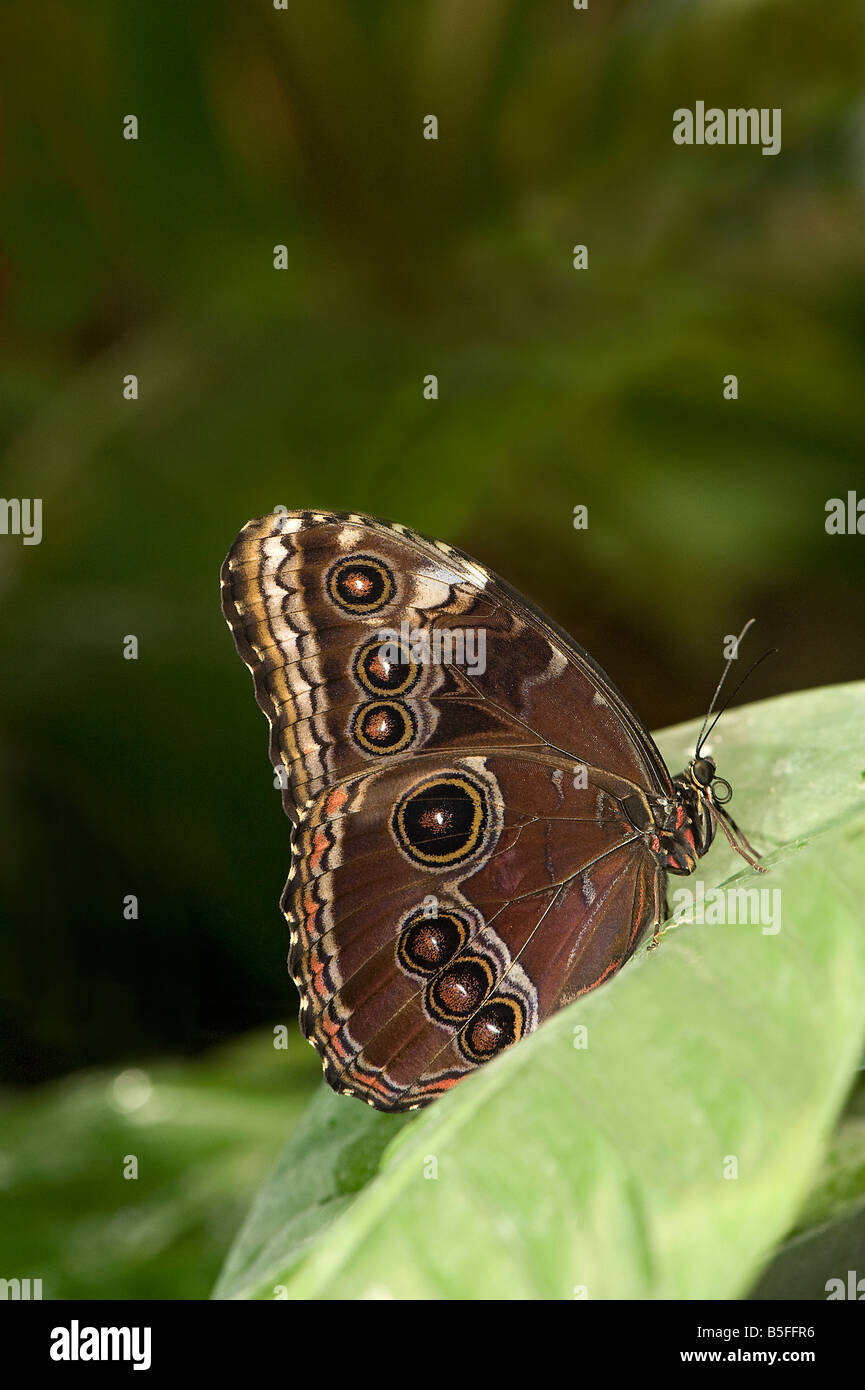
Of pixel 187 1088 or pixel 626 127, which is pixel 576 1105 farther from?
pixel 626 127

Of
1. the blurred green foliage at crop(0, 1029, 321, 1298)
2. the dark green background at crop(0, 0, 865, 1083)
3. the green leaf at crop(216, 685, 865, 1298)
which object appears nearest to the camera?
the green leaf at crop(216, 685, 865, 1298)

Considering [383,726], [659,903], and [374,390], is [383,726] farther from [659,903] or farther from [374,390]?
[374,390]

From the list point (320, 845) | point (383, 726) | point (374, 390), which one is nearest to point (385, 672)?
point (383, 726)

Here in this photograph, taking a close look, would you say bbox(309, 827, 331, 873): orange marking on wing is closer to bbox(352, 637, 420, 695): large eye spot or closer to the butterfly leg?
bbox(352, 637, 420, 695): large eye spot

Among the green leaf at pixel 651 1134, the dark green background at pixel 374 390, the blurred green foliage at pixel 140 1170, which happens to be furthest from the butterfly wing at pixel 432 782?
the dark green background at pixel 374 390

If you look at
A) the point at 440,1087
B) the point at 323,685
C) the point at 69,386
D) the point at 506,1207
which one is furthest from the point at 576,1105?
the point at 69,386

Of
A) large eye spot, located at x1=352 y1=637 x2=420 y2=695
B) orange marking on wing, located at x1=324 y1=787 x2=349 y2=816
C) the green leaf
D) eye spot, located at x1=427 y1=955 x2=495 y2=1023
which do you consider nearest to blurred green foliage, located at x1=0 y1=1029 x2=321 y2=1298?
eye spot, located at x1=427 y1=955 x2=495 y2=1023
